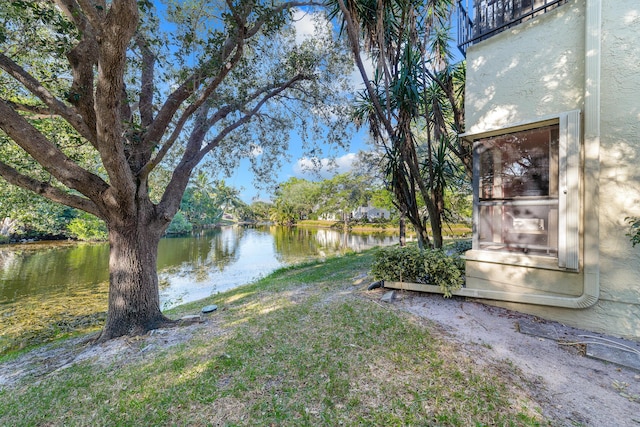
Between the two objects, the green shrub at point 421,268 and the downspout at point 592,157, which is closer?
the downspout at point 592,157

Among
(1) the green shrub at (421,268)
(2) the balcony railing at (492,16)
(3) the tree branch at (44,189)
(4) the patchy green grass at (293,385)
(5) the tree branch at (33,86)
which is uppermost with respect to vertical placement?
(2) the balcony railing at (492,16)

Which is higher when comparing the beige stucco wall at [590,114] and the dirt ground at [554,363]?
the beige stucco wall at [590,114]

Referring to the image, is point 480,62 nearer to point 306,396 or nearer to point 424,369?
point 424,369

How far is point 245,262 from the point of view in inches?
580

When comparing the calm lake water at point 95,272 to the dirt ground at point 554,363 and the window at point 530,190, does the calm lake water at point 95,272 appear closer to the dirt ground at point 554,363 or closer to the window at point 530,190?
the dirt ground at point 554,363

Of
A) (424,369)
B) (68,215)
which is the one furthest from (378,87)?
(68,215)

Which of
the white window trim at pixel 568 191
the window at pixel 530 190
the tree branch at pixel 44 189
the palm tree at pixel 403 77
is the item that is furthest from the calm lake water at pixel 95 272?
the white window trim at pixel 568 191

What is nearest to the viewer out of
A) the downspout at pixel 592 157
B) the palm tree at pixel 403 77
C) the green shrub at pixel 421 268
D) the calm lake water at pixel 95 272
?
the downspout at pixel 592 157

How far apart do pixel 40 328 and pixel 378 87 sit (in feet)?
31.1

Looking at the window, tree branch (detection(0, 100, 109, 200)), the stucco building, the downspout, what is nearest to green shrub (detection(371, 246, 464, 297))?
the stucco building

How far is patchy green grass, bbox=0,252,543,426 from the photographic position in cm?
197

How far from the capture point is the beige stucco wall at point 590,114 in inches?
121

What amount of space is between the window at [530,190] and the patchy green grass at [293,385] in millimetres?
1841

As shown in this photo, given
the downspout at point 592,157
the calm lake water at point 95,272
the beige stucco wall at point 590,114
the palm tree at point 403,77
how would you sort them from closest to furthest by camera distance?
the beige stucco wall at point 590,114 < the downspout at point 592,157 < the palm tree at point 403,77 < the calm lake water at point 95,272
